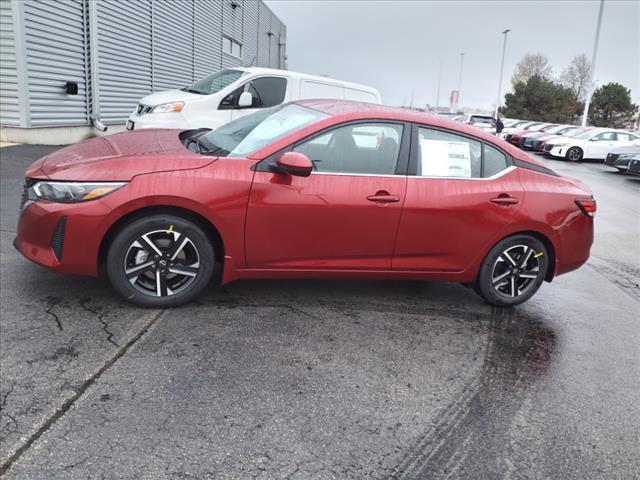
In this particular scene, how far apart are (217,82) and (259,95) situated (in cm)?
91

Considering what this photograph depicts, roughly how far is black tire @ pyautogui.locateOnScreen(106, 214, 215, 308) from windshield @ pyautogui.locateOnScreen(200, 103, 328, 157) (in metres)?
0.69

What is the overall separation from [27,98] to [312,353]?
410 inches

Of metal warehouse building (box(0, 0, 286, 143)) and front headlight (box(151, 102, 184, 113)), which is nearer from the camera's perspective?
front headlight (box(151, 102, 184, 113))

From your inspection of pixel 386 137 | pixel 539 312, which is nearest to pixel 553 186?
pixel 539 312

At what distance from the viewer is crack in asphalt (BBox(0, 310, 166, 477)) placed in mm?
2410

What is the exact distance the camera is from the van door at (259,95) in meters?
10.3

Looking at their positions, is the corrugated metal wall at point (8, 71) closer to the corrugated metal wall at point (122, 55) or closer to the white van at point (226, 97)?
the white van at point (226, 97)

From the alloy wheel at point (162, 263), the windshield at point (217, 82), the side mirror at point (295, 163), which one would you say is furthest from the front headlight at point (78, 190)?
the windshield at point (217, 82)

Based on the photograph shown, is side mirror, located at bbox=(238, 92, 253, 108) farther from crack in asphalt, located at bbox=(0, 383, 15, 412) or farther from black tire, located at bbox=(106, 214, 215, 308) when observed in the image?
crack in asphalt, located at bbox=(0, 383, 15, 412)

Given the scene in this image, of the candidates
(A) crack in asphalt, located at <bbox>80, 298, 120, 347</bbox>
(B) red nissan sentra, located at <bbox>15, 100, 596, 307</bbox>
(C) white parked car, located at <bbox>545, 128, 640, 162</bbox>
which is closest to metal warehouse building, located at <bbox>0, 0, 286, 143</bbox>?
(B) red nissan sentra, located at <bbox>15, 100, 596, 307</bbox>

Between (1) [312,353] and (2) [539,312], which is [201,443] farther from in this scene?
(2) [539,312]

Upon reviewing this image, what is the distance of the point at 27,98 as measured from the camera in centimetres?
1139

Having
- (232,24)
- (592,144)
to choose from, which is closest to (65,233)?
(592,144)

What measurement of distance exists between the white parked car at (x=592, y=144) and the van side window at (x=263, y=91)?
1591 centimetres
